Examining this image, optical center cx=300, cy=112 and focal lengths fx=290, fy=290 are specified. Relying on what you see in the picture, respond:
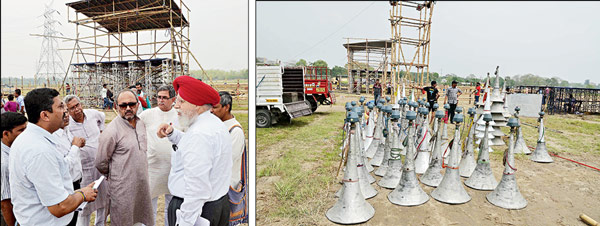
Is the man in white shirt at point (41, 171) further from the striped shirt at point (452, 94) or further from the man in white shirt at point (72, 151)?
the striped shirt at point (452, 94)

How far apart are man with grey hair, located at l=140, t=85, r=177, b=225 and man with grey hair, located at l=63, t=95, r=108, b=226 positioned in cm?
37

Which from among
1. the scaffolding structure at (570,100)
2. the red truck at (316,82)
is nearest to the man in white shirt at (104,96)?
the red truck at (316,82)

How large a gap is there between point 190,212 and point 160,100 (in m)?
1.33

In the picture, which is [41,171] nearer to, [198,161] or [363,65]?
[198,161]

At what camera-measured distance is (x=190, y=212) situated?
1477 millimetres

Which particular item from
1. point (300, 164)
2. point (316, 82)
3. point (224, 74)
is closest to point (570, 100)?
point (316, 82)

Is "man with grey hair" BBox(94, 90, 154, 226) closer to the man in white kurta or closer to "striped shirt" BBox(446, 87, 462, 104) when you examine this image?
the man in white kurta

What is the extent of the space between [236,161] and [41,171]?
3.46 ft

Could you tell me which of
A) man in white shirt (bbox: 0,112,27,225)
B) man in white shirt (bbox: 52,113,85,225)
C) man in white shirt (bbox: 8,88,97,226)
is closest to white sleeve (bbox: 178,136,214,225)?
man in white shirt (bbox: 8,88,97,226)

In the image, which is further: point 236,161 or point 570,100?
point 570,100

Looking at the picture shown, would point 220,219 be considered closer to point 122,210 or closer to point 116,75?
point 122,210

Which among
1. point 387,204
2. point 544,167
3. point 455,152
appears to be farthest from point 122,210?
point 544,167

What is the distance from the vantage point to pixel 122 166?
218 centimetres

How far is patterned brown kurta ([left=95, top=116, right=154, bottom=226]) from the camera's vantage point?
84.8 inches
